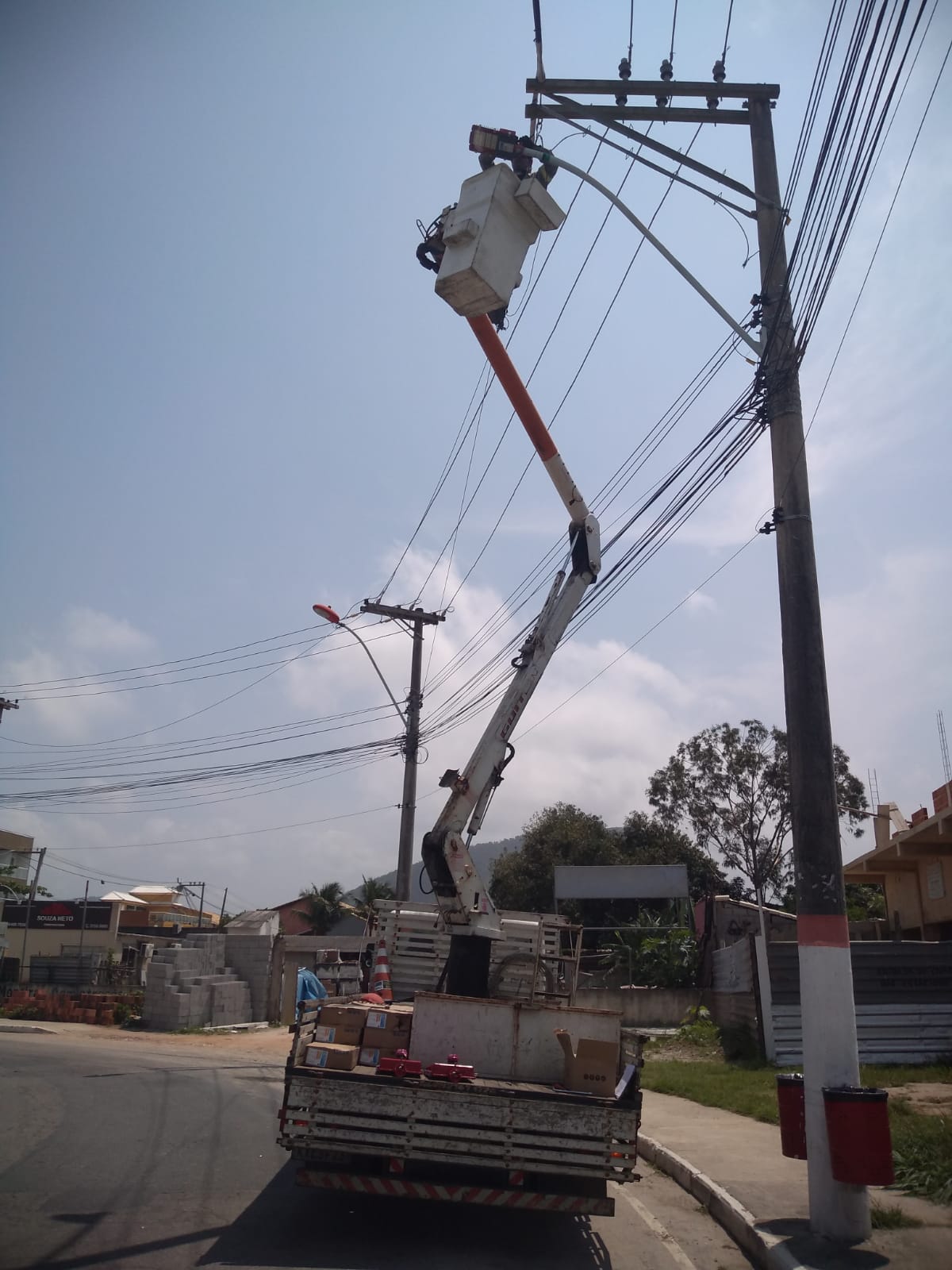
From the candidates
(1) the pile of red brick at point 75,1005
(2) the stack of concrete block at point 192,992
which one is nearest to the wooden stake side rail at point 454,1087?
(2) the stack of concrete block at point 192,992

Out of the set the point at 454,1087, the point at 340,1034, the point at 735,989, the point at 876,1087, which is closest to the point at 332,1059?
the point at 340,1034

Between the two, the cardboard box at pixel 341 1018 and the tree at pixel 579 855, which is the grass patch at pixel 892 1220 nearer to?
the cardboard box at pixel 341 1018

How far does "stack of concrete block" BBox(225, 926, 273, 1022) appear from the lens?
29.7 metres

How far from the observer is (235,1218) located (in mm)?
7145

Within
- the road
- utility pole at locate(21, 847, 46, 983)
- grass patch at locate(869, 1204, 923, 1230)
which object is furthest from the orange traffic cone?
utility pole at locate(21, 847, 46, 983)

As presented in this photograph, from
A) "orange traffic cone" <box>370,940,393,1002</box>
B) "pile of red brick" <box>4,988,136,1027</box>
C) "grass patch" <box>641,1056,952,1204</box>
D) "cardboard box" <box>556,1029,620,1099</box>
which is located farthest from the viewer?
"pile of red brick" <box>4,988,136,1027</box>

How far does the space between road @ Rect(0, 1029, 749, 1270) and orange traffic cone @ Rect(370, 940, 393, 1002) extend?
186 centimetres

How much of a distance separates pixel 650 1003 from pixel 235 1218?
812 inches

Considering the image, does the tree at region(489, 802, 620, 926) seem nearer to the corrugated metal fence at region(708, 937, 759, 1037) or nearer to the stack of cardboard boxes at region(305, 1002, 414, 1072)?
the corrugated metal fence at region(708, 937, 759, 1037)

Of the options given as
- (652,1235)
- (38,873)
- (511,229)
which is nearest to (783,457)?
(511,229)

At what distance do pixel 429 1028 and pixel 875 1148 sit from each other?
134 inches

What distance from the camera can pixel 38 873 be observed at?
5212 centimetres

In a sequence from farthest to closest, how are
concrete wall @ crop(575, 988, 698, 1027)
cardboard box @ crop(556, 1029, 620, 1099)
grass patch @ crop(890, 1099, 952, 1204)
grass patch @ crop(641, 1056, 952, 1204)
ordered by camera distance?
concrete wall @ crop(575, 988, 698, 1027), grass patch @ crop(641, 1056, 952, 1204), grass patch @ crop(890, 1099, 952, 1204), cardboard box @ crop(556, 1029, 620, 1099)

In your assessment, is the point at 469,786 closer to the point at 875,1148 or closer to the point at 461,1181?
the point at 461,1181
